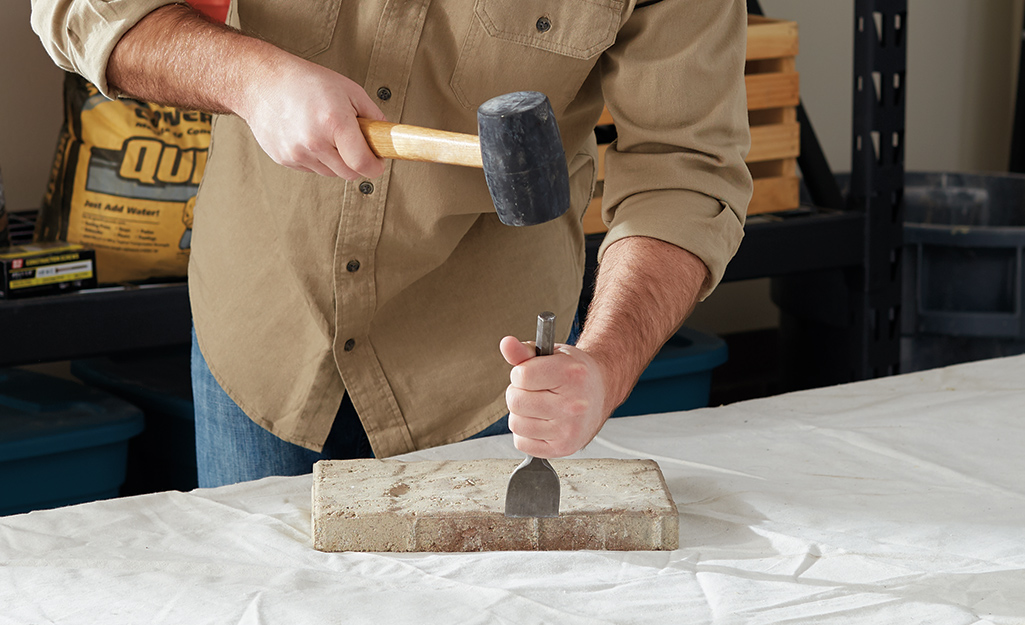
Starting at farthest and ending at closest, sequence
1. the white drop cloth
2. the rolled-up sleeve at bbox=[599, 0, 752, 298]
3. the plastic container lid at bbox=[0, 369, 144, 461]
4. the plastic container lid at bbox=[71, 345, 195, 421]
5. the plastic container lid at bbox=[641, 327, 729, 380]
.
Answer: the plastic container lid at bbox=[641, 327, 729, 380], the plastic container lid at bbox=[71, 345, 195, 421], the plastic container lid at bbox=[0, 369, 144, 461], the rolled-up sleeve at bbox=[599, 0, 752, 298], the white drop cloth

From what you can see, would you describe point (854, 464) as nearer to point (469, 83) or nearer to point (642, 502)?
point (642, 502)

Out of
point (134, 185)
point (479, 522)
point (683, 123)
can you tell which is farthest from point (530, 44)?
point (134, 185)

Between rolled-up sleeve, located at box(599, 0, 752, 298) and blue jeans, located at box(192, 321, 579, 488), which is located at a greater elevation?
rolled-up sleeve, located at box(599, 0, 752, 298)

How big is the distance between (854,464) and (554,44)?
488mm

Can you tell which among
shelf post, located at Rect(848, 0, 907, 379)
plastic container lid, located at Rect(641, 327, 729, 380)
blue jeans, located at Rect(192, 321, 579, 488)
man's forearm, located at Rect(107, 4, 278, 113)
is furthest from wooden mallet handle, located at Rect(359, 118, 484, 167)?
shelf post, located at Rect(848, 0, 907, 379)

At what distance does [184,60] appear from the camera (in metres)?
0.93

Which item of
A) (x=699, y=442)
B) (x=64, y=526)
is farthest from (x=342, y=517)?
(x=699, y=442)

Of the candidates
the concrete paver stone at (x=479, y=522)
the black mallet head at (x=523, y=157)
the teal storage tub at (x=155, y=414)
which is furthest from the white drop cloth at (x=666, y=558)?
the teal storage tub at (x=155, y=414)

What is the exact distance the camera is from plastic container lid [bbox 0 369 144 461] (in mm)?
1599

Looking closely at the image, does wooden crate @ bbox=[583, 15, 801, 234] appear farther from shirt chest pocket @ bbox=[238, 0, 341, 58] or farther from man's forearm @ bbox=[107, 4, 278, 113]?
man's forearm @ bbox=[107, 4, 278, 113]

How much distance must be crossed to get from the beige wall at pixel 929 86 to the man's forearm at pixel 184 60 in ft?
6.66

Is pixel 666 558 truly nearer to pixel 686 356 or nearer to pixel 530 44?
pixel 530 44

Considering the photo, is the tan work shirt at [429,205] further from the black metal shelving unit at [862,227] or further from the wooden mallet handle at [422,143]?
the black metal shelving unit at [862,227]

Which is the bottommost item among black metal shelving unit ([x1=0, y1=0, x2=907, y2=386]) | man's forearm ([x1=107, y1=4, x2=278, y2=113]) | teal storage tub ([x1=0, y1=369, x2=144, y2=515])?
teal storage tub ([x1=0, y1=369, x2=144, y2=515])
